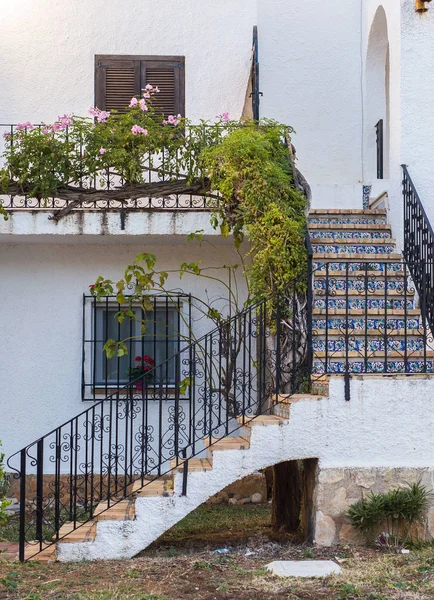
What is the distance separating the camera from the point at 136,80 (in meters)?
11.5

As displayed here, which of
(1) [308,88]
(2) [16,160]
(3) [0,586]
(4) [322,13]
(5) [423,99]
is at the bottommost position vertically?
(3) [0,586]

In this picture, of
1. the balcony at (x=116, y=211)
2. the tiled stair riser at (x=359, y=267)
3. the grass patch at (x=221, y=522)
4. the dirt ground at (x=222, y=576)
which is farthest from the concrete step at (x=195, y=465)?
the balcony at (x=116, y=211)

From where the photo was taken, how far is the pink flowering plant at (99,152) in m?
9.52

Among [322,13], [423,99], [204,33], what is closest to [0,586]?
[423,99]

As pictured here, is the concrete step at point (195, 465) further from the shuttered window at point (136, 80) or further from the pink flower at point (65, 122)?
the shuttered window at point (136, 80)

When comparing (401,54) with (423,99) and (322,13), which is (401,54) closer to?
(423,99)

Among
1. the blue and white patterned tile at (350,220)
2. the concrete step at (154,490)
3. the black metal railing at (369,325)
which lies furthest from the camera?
the blue and white patterned tile at (350,220)

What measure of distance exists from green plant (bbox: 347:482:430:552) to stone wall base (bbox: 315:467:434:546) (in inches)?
2.3

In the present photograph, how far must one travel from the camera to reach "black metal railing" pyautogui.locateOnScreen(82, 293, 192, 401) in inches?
416

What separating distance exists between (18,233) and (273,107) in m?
4.47

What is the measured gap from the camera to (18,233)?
32.6 feet

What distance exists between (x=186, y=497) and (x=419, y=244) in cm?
356

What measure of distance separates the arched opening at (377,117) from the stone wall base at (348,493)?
5.78 meters

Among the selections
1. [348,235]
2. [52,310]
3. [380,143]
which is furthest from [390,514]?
[380,143]
